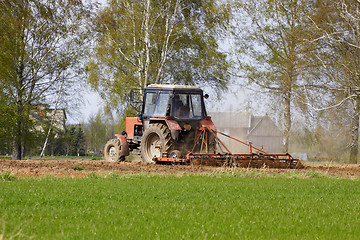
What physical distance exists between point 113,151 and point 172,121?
4.18 meters

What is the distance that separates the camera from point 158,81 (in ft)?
104

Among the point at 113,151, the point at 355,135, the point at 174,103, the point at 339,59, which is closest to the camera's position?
the point at 174,103

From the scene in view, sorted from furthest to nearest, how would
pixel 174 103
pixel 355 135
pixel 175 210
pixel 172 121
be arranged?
pixel 355 135 → pixel 174 103 → pixel 172 121 → pixel 175 210

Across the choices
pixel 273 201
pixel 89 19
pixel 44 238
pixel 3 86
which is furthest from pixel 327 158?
pixel 44 238

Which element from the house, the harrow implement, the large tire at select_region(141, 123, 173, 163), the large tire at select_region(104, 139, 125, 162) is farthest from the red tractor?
the house

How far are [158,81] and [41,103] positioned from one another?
7296 millimetres

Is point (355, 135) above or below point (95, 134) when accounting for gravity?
below

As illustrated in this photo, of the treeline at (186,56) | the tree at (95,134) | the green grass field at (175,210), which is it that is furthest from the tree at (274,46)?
the tree at (95,134)

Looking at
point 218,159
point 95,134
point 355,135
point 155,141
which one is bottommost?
point 218,159

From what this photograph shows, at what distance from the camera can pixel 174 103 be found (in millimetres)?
19578

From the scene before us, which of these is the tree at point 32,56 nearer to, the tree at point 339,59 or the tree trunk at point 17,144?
the tree trunk at point 17,144

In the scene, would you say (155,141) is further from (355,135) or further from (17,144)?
(355,135)

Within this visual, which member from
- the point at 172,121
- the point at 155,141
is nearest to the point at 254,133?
the point at 155,141

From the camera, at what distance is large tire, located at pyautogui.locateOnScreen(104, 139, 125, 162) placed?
21.5m
